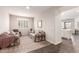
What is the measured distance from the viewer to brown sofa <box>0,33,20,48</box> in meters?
1.69

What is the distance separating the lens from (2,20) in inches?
68.3

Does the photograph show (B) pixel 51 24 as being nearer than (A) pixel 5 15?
No

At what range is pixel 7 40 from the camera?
5.62 ft

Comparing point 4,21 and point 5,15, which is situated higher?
point 5,15

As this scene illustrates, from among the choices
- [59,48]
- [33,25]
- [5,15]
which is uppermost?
[5,15]

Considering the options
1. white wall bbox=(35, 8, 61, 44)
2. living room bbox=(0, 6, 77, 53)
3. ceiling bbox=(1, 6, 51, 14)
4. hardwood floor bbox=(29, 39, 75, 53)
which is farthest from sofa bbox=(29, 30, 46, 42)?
ceiling bbox=(1, 6, 51, 14)

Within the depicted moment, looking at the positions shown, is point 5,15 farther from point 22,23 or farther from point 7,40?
point 7,40

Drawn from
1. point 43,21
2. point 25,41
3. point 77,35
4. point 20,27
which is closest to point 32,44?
point 25,41

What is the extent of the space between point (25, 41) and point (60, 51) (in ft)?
2.92

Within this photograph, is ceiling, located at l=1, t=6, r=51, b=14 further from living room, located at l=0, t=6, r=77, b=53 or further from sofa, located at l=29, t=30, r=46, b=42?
sofa, located at l=29, t=30, r=46, b=42

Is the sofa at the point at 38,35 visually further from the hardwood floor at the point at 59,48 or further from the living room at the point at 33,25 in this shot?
the hardwood floor at the point at 59,48

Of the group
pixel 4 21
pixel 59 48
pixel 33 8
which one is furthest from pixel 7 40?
pixel 59 48

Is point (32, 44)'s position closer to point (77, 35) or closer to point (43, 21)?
point (43, 21)

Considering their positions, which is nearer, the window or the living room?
the living room
